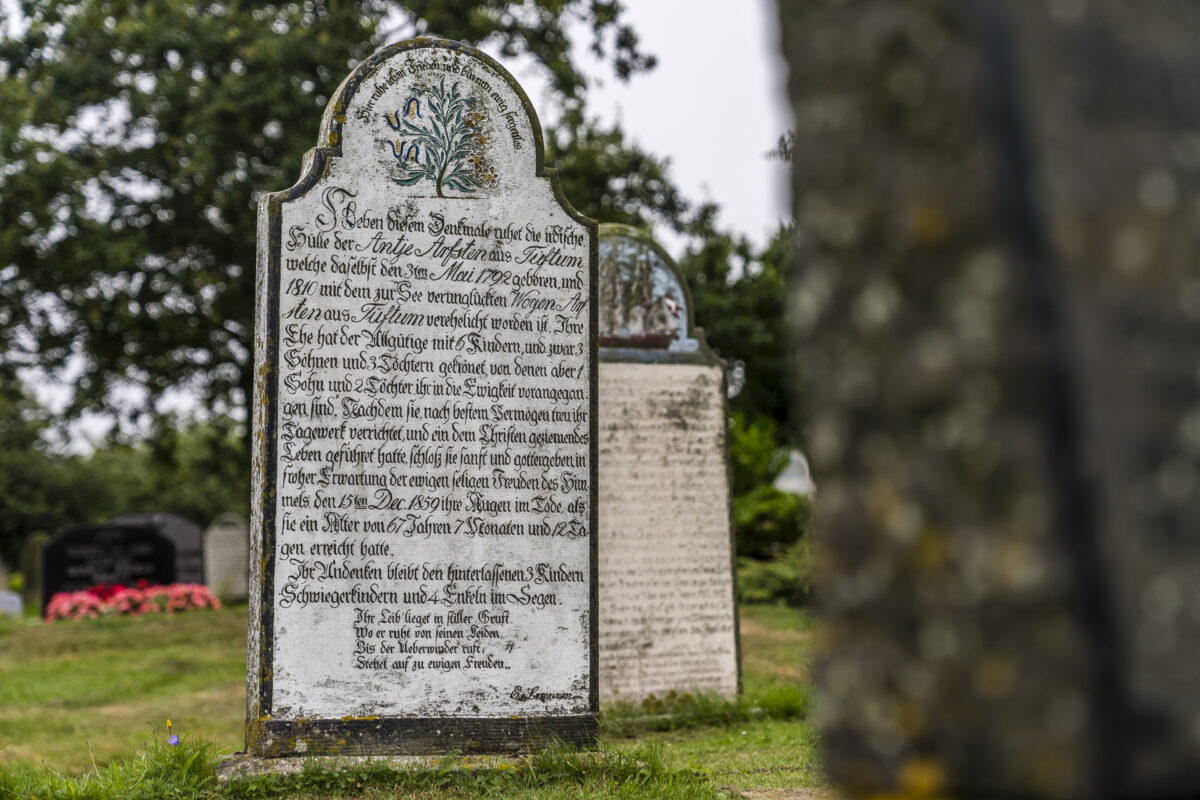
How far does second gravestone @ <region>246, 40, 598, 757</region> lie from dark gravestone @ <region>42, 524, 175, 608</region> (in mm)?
13351

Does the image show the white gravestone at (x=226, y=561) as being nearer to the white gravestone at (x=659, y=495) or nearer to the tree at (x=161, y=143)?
the tree at (x=161, y=143)

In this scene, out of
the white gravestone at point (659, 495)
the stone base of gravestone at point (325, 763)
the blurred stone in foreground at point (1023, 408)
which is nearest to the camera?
the blurred stone in foreground at point (1023, 408)

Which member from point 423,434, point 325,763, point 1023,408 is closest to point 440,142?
point 423,434

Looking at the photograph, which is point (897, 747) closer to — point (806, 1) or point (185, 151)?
point (806, 1)

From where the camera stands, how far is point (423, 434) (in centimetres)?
504

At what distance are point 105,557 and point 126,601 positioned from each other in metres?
1.88

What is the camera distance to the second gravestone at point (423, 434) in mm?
4805

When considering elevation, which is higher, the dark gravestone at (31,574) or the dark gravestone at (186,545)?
the dark gravestone at (186,545)

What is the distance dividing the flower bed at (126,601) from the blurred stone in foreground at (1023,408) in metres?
15.5

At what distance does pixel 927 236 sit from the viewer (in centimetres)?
123

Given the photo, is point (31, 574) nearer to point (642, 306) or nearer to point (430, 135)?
point (642, 306)

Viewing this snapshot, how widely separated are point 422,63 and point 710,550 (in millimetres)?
4098

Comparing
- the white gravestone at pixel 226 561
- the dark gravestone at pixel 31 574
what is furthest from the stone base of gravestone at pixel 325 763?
the dark gravestone at pixel 31 574

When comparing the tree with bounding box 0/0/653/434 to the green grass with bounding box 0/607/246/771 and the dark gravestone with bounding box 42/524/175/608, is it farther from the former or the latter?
the green grass with bounding box 0/607/246/771
